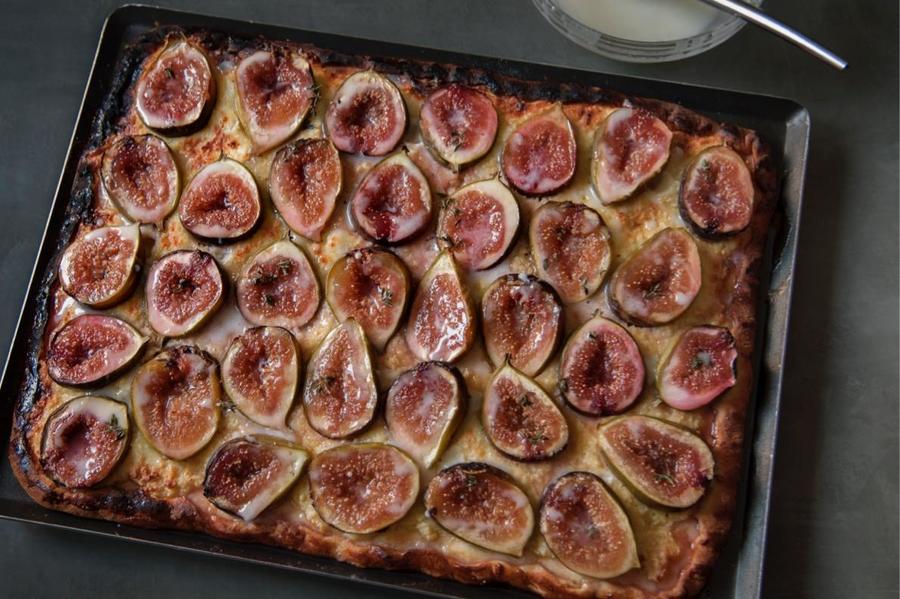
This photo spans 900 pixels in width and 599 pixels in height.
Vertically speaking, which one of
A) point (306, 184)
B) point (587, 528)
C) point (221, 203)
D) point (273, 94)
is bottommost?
point (587, 528)

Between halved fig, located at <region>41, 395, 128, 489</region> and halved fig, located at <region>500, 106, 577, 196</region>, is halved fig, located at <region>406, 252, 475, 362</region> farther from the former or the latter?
halved fig, located at <region>41, 395, 128, 489</region>

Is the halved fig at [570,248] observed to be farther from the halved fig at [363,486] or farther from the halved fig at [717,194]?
the halved fig at [363,486]

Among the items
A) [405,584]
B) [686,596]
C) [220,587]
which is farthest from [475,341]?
[220,587]

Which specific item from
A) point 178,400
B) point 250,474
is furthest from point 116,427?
point 250,474

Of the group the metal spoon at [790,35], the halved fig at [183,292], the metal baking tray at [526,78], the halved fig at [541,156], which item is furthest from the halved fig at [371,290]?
the metal spoon at [790,35]

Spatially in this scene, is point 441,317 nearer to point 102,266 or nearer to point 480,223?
point 480,223

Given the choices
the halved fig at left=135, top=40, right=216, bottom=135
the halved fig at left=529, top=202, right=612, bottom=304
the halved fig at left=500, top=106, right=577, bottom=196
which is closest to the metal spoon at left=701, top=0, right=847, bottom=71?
the halved fig at left=500, top=106, right=577, bottom=196
